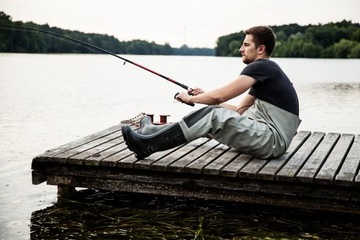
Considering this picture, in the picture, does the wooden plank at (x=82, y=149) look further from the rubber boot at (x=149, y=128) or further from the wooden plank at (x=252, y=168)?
the wooden plank at (x=252, y=168)

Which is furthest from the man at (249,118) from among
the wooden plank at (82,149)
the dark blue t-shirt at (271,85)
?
the wooden plank at (82,149)

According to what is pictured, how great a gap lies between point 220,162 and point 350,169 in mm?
1169

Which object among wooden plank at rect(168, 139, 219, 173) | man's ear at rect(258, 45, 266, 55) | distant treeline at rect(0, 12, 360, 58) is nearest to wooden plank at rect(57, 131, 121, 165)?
wooden plank at rect(168, 139, 219, 173)

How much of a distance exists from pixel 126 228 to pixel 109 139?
→ 1739 mm

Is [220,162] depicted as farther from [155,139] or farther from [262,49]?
[262,49]

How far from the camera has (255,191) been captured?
5.06m

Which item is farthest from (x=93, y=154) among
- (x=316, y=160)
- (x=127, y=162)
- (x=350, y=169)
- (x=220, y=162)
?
(x=350, y=169)

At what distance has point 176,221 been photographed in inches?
203

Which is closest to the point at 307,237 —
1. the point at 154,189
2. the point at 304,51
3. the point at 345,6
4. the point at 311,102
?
the point at 154,189

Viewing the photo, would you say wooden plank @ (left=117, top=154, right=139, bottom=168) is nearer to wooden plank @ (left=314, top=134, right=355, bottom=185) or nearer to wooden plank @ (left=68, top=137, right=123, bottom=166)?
wooden plank @ (left=68, top=137, right=123, bottom=166)

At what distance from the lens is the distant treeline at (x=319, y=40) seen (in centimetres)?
8138

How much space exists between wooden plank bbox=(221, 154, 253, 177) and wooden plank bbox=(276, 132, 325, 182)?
36cm

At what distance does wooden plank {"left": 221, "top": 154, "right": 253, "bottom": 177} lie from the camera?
16.4 ft

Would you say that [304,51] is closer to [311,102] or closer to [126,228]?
[311,102]
